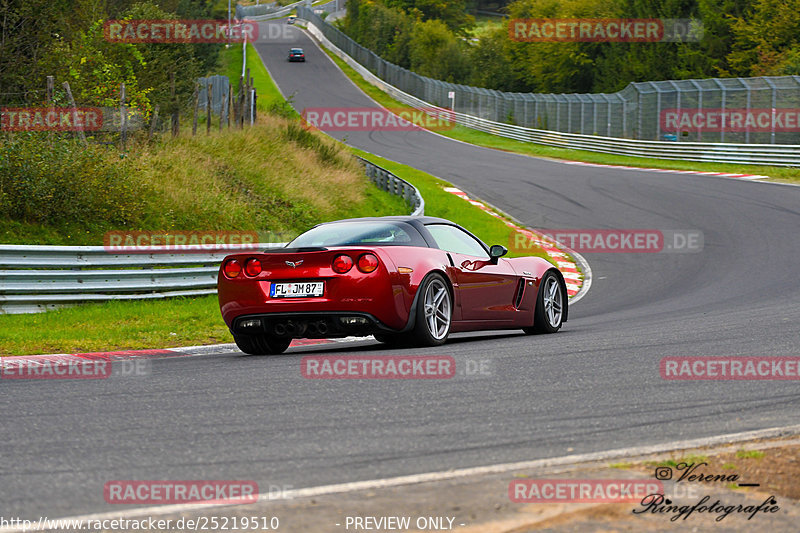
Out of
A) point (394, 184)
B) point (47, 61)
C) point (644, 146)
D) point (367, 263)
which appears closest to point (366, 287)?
point (367, 263)

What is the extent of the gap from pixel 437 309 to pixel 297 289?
1325 millimetres

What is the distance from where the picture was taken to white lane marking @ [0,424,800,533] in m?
4.08

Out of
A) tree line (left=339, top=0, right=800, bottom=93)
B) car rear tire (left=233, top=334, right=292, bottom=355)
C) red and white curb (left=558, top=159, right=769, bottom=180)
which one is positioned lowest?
red and white curb (left=558, top=159, right=769, bottom=180)

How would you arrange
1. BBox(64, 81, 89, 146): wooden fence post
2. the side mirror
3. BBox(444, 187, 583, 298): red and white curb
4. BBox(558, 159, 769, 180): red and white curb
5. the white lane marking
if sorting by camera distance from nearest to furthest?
1. the white lane marking
2. the side mirror
3. BBox(444, 187, 583, 298): red and white curb
4. BBox(64, 81, 89, 146): wooden fence post
5. BBox(558, 159, 769, 180): red and white curb

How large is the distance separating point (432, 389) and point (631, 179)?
1122 inches

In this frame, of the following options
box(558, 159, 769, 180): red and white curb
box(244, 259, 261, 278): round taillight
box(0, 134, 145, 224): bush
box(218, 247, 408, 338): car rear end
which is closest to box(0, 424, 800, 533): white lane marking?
box(218, 247, 408, 338): car rear end

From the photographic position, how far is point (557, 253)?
72.9 ft

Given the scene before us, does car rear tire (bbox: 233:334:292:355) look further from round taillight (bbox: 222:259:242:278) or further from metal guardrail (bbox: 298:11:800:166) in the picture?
metal guardrail (bbox: 298:11:800:166)

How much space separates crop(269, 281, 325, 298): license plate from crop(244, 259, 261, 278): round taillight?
0.23 metres

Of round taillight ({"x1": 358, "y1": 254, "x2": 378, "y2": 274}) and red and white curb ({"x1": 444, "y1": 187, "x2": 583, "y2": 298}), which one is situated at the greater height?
round taillight ({"x1": 358, "y1": 254, "x2": 378, "y2": 274})

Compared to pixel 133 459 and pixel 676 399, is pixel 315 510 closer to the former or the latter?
pixel 133 459

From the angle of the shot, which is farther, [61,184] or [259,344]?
[61,184]

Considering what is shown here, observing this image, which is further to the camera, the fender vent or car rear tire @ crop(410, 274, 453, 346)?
the fender vent

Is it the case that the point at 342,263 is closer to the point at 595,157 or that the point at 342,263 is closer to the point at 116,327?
the point at 116,327
